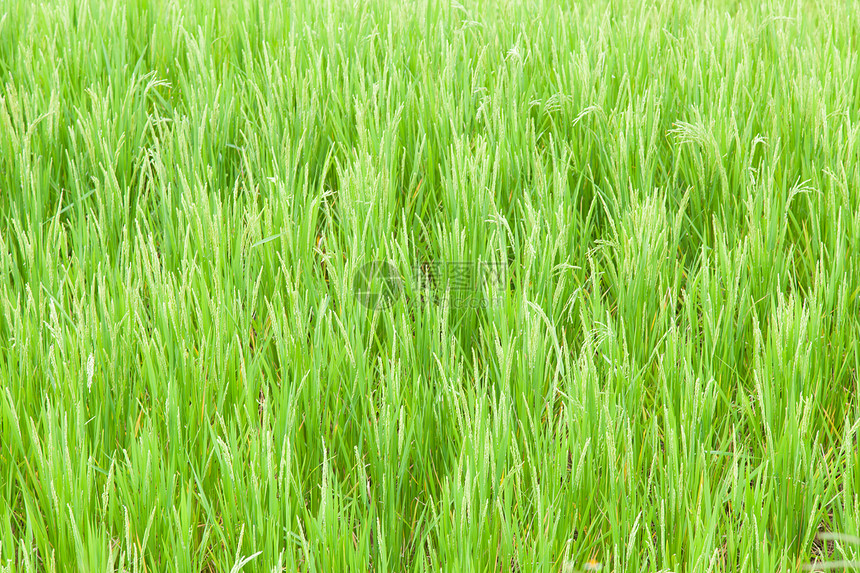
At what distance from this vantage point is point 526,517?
1.18 metres

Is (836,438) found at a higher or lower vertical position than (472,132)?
lower

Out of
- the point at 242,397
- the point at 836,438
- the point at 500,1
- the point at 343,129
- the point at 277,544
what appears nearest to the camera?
the point at 277,544

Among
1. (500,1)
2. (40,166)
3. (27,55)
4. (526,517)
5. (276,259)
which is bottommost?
(526,517)

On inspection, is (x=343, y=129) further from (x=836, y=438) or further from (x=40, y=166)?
(x=836, y=438)

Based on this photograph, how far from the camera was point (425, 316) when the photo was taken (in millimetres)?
1380

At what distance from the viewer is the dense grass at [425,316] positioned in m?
1.11

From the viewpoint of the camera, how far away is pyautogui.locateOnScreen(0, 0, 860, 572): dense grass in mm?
1111

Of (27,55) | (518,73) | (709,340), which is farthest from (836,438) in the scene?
(27,55)

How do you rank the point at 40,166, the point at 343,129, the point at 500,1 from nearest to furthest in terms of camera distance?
the point at 40,166
the point at 343,129
the point at 500,1

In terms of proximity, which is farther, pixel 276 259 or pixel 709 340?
pixel 276 259

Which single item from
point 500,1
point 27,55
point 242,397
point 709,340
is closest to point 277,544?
point 242,397

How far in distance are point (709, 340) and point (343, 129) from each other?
1.17 m

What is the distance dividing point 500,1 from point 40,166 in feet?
6.25

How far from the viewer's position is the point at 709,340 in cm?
144
